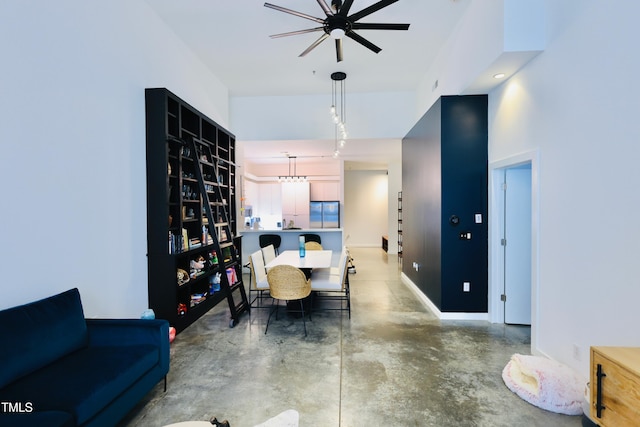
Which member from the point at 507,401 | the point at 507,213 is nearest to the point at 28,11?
the point at 507,401

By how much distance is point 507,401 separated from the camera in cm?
221

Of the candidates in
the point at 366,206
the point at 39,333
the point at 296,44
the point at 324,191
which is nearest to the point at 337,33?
the point at 296,44

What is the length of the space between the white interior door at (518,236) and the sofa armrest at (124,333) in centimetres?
399

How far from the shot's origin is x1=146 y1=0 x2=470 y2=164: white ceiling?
135 inches

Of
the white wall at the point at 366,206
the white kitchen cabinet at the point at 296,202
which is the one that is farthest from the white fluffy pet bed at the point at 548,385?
the white wall at the point at 366,206

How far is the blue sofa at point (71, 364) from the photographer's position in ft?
4.97

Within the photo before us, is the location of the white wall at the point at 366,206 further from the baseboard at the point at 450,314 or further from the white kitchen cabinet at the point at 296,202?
the baseboard at the point at 450,314

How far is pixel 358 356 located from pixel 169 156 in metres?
3.24

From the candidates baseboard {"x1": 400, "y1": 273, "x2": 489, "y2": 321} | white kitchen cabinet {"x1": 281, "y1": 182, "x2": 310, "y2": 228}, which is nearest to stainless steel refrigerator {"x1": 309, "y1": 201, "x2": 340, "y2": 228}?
white kitchen cabinet {"x1": 281, "y1": 182, "x2": 310, "y2": 228}

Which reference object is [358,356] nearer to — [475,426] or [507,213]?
[475,426]

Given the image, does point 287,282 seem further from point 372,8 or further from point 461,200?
point 372,8

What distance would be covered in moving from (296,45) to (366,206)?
7591mm

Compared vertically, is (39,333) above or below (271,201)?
below

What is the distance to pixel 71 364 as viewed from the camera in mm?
1872
